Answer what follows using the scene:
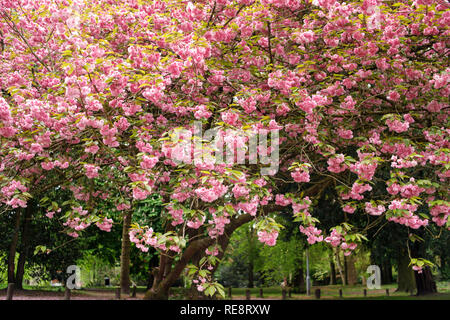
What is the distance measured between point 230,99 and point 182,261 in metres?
4.09

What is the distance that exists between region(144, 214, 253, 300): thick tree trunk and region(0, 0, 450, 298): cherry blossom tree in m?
2.21

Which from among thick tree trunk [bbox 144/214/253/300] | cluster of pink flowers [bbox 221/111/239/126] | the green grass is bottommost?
the green grass

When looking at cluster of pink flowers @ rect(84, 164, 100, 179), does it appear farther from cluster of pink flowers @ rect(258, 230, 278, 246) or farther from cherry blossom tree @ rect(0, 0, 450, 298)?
cluster of pink flowers @ rect(258, 230, 278, 246)

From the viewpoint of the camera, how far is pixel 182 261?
8.68m

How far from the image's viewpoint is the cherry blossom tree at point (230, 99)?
190 inches

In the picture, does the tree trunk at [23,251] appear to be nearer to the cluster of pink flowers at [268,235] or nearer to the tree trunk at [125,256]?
the tree trunk at [125,256]

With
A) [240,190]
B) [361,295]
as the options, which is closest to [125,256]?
[240,190]

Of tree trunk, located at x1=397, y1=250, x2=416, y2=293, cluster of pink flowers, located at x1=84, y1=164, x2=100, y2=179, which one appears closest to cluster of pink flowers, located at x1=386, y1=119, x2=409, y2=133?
cluster of pink flowers, located at x1=84, y1=164, x2=100, y2=179

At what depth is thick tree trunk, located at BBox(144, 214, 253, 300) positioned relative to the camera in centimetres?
828

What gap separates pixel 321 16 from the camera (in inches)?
221

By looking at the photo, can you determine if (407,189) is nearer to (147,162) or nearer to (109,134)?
(147,162)

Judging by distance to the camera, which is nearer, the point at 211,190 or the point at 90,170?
the point at 211,190

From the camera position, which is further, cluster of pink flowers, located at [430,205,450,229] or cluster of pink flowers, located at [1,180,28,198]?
cluster of pink flowers, located at [1,180,28,198]

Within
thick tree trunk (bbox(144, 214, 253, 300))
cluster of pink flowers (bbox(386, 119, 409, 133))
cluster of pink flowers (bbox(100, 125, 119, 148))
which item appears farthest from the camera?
thick tree trunk (bbox(144, 214, 253, 300))
